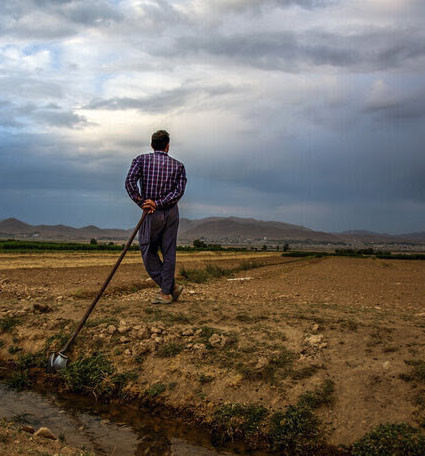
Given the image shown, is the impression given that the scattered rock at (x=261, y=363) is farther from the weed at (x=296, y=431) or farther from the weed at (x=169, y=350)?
the weed at (x=169, y=350)

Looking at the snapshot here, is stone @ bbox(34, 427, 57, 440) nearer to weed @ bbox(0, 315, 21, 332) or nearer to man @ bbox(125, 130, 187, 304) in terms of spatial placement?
weed @ bbox(0, 315, 21, 332)

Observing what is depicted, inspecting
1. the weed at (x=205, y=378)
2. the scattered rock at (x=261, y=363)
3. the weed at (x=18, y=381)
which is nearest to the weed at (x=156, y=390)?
the weed at (x=205, y=378)

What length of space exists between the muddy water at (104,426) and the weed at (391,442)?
1.07m

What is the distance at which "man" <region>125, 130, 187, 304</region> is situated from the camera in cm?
712

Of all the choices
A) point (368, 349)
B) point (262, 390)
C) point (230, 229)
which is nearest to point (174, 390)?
point (262, 390)

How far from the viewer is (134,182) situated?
7184mm

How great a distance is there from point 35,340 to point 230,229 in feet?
628

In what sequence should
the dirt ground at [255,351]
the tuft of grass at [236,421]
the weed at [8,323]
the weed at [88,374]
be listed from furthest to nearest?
the weed at [8,323]
the weed at [88,374]
the dirt ground at [255,351]
the tuft of grass at [236,421]

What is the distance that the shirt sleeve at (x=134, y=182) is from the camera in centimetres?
714

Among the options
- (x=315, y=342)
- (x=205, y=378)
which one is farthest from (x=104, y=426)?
(x=315, y=342)

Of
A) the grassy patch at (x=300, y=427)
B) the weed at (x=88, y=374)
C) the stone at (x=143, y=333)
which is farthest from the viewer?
the stone at (x=143, y=333)

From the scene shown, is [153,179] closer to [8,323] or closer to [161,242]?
[161,242]

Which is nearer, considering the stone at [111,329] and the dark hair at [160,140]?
the stone at [111,329]

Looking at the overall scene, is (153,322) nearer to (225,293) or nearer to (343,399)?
(343,399)
